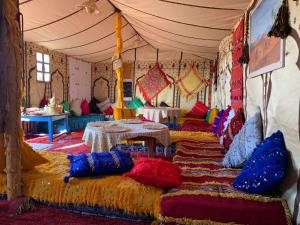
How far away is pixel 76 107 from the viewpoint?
822 cm

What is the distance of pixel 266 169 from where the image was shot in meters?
1.67

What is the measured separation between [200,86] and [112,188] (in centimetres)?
739

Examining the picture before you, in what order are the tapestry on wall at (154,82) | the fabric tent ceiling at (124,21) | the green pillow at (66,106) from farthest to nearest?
the tapestry on wall at (154,82) → the green pillow at (66,106) → the fabric tent ceiling at (124,21)

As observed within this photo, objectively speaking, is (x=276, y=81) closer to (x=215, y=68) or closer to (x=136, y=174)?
(x=136, y=174)

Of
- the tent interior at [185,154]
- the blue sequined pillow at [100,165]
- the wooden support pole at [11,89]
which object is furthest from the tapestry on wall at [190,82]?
the wooden support pole at [11,89]

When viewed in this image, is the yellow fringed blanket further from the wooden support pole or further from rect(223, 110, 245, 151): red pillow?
rect(223, 110, 245, 151): red pillow

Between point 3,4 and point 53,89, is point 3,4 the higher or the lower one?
the higher one

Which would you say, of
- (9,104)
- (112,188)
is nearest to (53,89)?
(9,104)

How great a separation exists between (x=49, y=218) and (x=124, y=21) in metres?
5.21

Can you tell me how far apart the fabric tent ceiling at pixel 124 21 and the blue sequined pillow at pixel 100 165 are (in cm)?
220

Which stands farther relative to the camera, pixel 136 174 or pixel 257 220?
pixel 136 174

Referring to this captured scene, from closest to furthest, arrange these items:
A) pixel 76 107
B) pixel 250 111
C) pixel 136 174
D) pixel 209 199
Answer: pixel 209 199 < pixel 136 174 < pixel 250 111 < pixel 76 107

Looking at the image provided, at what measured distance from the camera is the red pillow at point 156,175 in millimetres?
1900

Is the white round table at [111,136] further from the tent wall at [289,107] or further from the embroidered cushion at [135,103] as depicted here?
the embroidered cushion at [135,103]
